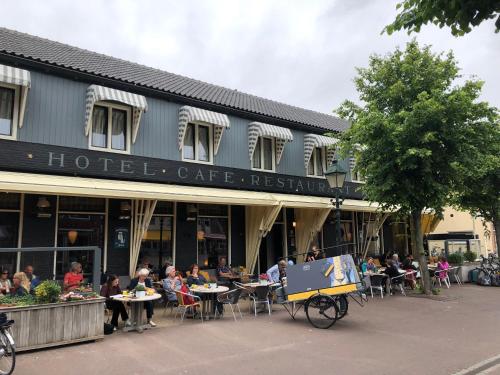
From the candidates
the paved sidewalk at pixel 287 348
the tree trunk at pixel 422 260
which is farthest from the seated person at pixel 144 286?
the tree trunk at pixel 422 260

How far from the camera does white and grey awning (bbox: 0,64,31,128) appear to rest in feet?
29.6

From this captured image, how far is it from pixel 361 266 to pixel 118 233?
771 centimetres

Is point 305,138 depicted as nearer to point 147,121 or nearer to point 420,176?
point 420,176

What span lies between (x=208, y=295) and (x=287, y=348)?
2901mm

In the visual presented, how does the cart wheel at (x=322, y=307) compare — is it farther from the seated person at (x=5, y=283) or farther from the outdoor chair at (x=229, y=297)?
the seated person at (x=5, y=283)

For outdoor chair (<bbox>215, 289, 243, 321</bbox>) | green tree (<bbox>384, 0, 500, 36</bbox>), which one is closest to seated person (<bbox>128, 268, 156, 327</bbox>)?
outdoor chair (<bbox>215, 289, 243, 321</bbox>)

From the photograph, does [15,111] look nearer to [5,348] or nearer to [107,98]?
[107,98]

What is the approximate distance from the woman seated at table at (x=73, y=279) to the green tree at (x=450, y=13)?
22.6ft

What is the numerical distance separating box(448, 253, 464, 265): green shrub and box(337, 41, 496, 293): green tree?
5.34 m

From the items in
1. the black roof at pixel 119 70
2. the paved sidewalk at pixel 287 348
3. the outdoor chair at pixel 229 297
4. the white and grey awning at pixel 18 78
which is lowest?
the paved sidewalk at pixel 287 348

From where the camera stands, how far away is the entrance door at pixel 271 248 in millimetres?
15828

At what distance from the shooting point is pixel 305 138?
1627 cm

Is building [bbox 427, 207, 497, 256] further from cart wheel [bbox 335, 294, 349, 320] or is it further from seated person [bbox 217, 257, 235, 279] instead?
cart wheel [bbox 335, 294, 349, 320]

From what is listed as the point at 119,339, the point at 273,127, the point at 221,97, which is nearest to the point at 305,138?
the point at 273,127
